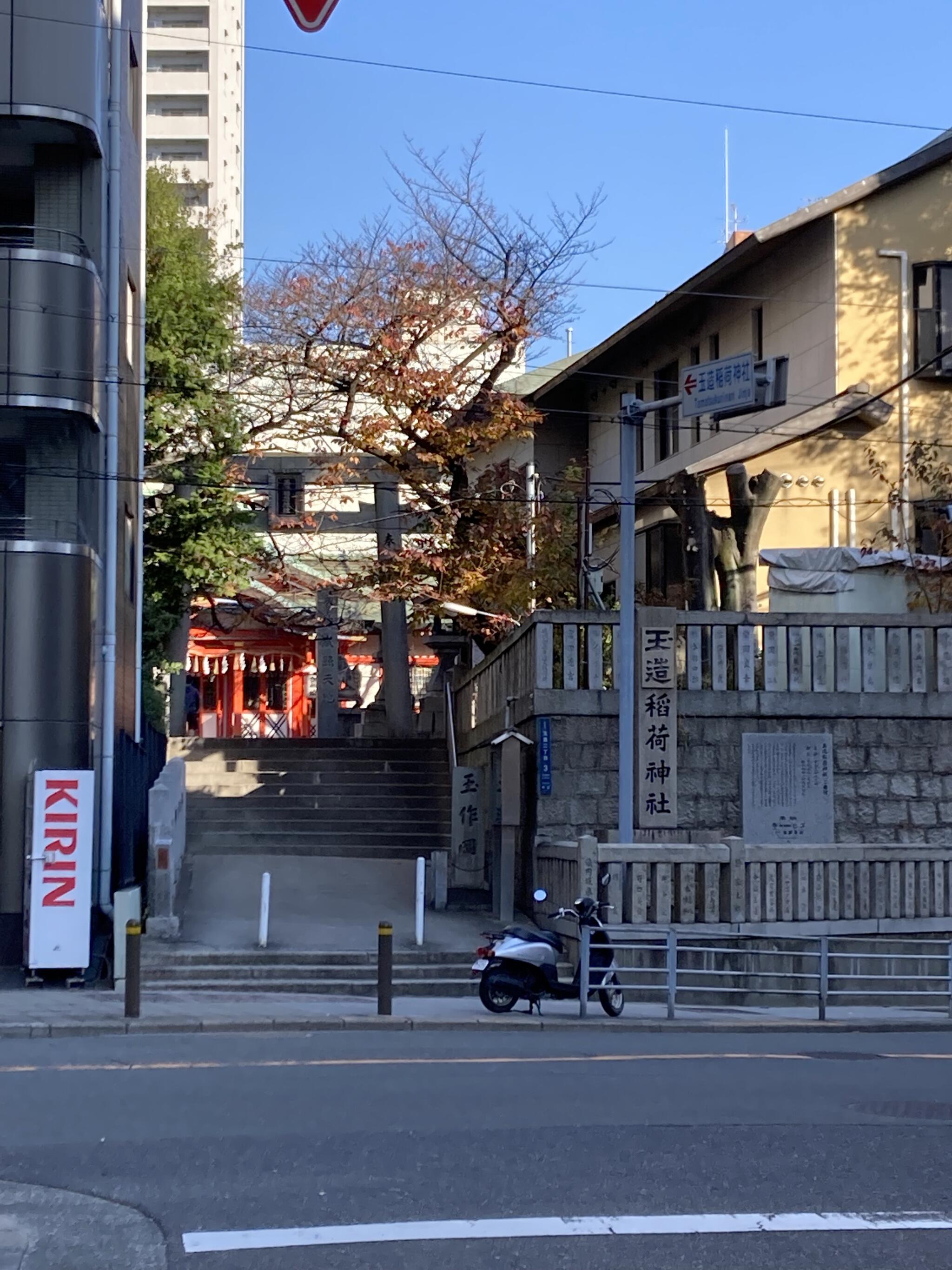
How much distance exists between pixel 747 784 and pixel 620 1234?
43.3 ft

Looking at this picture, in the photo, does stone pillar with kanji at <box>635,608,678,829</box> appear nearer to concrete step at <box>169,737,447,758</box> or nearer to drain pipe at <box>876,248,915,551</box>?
drain pipe at <box>876,248,915,551</box>

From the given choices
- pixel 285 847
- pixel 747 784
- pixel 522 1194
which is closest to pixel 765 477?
pixel 747 784

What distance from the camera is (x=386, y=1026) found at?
14.3 m

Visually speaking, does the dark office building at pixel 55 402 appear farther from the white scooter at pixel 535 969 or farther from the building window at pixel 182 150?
the building window at pixel 182 150

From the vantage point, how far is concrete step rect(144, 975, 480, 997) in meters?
16.5

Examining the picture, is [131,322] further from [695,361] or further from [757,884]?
[757,884]

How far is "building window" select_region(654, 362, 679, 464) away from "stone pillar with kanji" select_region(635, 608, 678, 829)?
521 inches

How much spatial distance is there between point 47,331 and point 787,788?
11.0m

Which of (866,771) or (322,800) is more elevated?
(866,771)

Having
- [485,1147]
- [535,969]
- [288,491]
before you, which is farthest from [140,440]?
[485,1147]

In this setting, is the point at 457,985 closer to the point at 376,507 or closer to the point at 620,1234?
the point at 620,1234

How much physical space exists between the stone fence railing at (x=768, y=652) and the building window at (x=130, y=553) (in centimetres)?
680

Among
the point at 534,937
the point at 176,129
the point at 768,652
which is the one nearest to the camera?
the point at 534,937

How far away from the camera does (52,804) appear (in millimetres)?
16531
